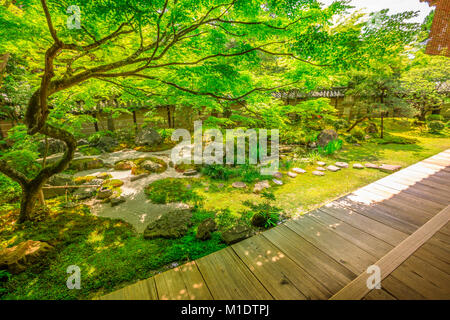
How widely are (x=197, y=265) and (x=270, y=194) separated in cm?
A: 325

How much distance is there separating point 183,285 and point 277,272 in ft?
3.94

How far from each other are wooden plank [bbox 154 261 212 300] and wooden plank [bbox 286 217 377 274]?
1.75 m

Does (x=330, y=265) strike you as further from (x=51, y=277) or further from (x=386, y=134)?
(x=386, y=134)

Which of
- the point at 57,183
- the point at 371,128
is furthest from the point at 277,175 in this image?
the point at 371,128

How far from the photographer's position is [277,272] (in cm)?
228

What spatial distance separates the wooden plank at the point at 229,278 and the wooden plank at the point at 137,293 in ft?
2.01

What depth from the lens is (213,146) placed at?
8.20m

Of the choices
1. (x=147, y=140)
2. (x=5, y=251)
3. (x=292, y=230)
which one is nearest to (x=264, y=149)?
(x=292, y=230)

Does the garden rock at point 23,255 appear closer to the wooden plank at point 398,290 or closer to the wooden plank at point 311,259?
the wooden plank at point 311,259

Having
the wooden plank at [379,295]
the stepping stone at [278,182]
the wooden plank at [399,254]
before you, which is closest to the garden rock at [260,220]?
the wooden plank at [399,254]

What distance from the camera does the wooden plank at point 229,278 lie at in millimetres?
2027

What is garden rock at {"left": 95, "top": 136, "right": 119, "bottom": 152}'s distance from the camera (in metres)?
9.61
